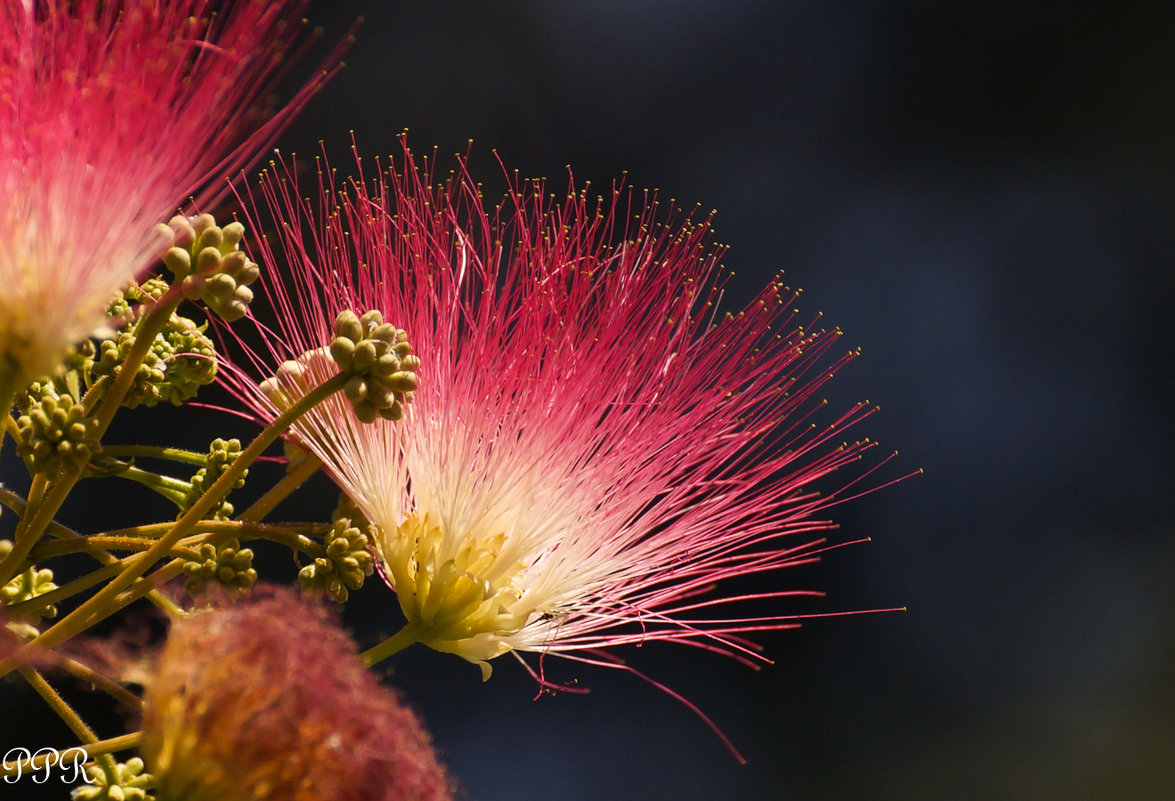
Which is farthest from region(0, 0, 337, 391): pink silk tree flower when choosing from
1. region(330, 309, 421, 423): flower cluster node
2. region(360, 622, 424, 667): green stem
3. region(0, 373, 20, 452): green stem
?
region(360, 622, 424, 667): green stem

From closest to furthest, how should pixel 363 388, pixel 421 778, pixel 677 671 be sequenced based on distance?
pixel 421 778 → pixel 363 388 → pixel 677 671

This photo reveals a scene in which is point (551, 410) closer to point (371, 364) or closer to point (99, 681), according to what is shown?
point (371, 364)

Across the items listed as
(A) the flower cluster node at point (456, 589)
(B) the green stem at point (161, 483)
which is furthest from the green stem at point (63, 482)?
(A) the flower cluster node at point (456, 589)

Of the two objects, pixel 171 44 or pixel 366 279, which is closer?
pixel 171 44

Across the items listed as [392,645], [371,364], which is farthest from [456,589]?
[371,364]

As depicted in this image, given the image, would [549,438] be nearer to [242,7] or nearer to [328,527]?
[328,527]

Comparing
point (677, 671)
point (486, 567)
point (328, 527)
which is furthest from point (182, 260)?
point (677, 671)
